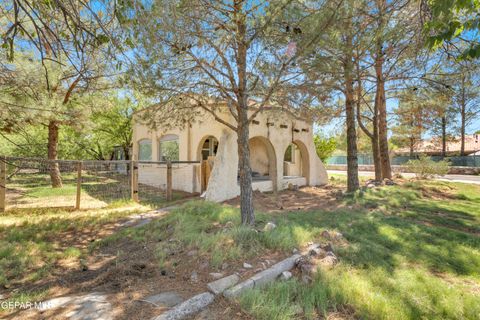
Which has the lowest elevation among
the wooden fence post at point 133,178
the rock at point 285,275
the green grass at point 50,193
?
the rock at point 285,275

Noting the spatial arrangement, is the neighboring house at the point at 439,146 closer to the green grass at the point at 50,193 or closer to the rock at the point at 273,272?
the rock at the point at 273,272

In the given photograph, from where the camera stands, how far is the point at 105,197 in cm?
860

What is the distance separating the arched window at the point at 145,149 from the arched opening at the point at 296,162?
7.51 metres

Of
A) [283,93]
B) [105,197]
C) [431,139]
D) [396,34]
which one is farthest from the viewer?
[431,139]

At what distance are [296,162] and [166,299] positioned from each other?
12301 millimetres

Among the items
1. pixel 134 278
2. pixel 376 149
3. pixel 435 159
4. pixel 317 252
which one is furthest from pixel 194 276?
pixel 435 159

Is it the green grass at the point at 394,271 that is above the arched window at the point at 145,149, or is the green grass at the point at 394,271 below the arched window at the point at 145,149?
below

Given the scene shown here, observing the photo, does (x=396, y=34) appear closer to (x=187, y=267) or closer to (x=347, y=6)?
(x=347, y=6)

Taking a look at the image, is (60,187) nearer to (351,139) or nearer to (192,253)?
(192,253)

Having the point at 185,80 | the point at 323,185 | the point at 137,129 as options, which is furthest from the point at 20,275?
the point at 323,185

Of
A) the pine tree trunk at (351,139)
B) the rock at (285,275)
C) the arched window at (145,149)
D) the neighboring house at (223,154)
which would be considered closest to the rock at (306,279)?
the rock at (285,275)

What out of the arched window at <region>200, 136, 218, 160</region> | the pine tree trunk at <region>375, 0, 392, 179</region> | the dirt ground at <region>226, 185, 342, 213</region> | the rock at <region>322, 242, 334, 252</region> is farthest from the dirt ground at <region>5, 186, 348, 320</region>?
the pine tree trunk at <region>375, 0, 392, 179</region>

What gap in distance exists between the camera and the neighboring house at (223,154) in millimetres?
8586

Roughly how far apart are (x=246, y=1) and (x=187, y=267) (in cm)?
449
